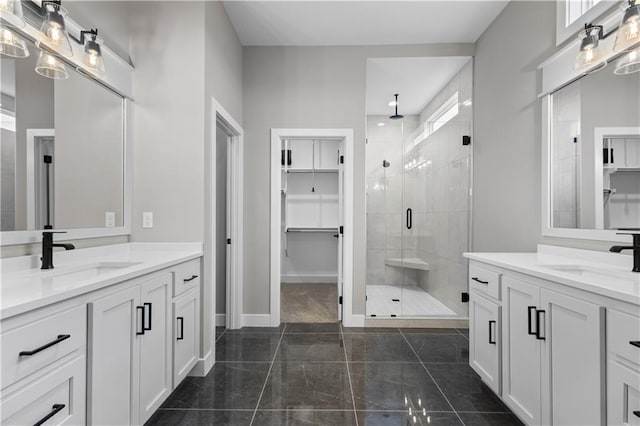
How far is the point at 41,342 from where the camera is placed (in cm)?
97

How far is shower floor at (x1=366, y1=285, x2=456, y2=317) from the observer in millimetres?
3402

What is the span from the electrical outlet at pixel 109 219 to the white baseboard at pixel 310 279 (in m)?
3.61

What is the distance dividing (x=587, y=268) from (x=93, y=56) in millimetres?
3204

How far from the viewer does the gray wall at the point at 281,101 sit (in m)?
3.31

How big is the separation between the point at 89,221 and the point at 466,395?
2.78 metres

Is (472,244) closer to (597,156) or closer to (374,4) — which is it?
(597,156)

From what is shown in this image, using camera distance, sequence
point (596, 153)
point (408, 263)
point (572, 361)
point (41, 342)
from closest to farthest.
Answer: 1. point (41, 342)
2. point (572, 361)
3. point (596, 153)
4. point (408, 263)

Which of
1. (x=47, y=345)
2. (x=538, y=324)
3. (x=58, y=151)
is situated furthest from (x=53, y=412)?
(x=538, y=324)

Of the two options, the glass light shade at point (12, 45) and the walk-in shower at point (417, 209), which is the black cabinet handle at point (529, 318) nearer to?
the walk-in shower at point (417, 209)

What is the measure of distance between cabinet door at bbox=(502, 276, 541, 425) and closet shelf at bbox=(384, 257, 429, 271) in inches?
75.3

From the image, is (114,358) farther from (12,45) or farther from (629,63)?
(629,63)

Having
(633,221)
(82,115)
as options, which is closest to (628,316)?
(633,221)

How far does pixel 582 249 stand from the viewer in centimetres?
184

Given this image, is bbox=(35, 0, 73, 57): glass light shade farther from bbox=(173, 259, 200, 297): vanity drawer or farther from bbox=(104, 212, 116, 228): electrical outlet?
bbox=(173, 259, 200, 297): vanity drawer
